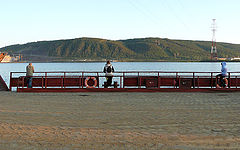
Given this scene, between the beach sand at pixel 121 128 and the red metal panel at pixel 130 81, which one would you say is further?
the red metal panel at pixel 130 81

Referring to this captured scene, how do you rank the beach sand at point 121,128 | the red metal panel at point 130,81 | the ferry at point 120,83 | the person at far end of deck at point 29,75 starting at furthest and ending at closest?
the red metal panel at point 130,81, the person at far end of deck at point 29,75, the ferry at point 120,83, the beach sand at point 121,128

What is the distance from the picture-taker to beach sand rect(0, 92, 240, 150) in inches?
268

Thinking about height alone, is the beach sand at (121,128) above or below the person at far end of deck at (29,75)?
below

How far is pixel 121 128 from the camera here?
8.50 meters

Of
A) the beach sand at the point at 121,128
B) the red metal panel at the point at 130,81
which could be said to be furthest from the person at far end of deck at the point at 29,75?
the beach sand at the point at 121,128

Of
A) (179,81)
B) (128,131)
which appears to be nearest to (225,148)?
(128,131)

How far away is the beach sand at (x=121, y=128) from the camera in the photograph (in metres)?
6.80

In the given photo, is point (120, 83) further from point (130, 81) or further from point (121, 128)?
point (121, 128)

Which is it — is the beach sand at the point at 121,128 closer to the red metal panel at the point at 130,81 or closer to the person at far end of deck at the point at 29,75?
the person at far end of deck at the point at 29,75

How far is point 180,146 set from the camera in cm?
663

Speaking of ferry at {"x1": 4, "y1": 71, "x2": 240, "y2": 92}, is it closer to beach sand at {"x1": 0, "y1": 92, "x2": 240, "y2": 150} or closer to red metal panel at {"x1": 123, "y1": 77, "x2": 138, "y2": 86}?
red metal panel at {"x1": 123, "y1": 77, "x2": 138, "y2": 86}

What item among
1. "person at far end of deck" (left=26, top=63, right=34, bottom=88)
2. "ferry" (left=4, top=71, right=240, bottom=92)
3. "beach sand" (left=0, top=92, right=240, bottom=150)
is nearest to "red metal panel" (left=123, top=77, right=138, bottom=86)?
"ferry" (left=4, top=71, right=240, bottom=92)

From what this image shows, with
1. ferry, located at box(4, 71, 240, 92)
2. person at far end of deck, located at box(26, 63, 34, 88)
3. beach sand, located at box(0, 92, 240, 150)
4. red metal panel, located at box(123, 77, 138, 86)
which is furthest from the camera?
red metal panel, located at box(123, 77, 138, 86)

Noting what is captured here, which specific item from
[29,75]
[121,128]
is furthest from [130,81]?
[121,128]
